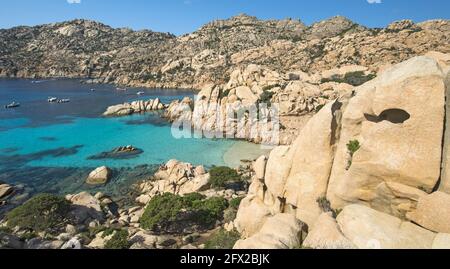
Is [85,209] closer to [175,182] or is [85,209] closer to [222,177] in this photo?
[175,182]

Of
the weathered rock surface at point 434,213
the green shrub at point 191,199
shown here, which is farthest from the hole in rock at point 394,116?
the green shrub at point 191,199

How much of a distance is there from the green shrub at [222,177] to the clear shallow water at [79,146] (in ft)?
37.4

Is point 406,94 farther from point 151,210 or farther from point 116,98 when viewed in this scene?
point 116,98

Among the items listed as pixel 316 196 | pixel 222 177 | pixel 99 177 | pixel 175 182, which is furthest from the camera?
pixel 99 177

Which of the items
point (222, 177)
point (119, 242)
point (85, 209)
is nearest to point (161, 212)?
point (119, 242)

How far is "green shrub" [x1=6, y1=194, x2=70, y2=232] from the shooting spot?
1238 inches

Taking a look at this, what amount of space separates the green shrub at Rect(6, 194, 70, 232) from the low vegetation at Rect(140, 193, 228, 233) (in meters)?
9.38

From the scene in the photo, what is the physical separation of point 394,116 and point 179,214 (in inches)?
843

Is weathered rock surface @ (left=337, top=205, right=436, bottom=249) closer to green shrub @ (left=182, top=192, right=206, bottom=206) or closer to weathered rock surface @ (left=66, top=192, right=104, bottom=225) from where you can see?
green shrub @ (left=182, top=192, right=206, bottom=206)

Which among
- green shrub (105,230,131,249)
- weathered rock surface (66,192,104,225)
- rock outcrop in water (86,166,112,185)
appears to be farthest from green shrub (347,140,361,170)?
rock outcrop in water (86,166,112,185)

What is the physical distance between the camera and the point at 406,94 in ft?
49.5

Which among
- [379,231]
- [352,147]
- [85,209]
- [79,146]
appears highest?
[352,147]

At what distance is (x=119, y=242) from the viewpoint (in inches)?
960
